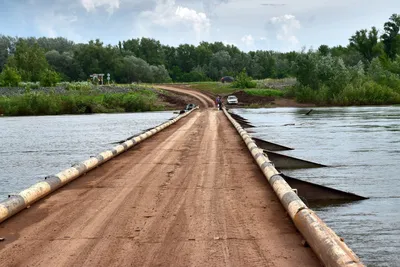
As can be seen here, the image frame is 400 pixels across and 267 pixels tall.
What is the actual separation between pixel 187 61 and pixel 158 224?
481ft

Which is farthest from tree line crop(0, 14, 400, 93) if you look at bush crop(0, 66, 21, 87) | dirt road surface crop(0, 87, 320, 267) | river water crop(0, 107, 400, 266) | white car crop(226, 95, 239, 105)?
dirt road surface crop(0, 87, 320, 267)

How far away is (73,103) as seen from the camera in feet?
213

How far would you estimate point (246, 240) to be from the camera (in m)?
6.58

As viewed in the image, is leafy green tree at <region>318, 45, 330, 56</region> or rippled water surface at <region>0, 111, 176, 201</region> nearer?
rippled water surface at <region>0, 111, 176, 201</region>

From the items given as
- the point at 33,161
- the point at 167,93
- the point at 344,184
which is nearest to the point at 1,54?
the point at 167,93

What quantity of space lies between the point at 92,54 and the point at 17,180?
4065 inches

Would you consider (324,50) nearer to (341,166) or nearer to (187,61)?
(187,61)

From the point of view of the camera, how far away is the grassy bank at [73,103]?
6347 cm

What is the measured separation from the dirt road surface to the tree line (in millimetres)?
62825

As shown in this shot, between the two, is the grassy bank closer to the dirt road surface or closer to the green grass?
the green grass

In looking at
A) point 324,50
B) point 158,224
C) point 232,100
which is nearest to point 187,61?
point 324,50

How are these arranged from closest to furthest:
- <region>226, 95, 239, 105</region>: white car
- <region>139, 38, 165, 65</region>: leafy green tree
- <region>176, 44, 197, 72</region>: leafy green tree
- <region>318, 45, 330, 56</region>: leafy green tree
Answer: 1. <region>226, 95, 239, 105</region>: white car
2. <region>318, 45, 330, 56</region>: leafy green tree
3. <region>139, 38, 165, 65</region>: leafy green tree
4. <region>176, 44, 197, 72</region>: leafy green tree

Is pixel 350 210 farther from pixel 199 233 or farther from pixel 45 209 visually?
pixel 45 209

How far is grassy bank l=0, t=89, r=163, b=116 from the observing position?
63.5m
